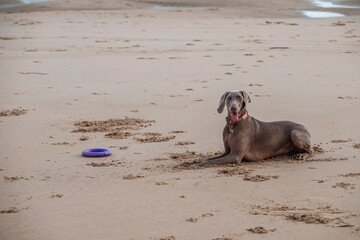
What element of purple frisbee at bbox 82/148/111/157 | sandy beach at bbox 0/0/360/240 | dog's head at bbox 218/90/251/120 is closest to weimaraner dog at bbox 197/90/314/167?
dog's head at bbox 218/90/251/120

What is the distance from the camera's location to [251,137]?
688cm

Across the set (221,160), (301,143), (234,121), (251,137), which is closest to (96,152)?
(221,160)

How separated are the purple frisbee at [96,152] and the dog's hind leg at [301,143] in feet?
6.84

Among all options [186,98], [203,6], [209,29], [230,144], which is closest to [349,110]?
[186,98]

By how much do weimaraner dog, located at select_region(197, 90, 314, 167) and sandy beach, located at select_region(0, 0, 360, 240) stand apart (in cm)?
13

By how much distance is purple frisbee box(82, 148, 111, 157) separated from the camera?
697 cm

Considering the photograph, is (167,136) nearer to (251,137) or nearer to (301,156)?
(251,137)

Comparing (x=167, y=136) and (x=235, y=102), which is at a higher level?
(x=235, y=102)

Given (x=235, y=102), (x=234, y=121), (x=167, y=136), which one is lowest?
(x=167, y=136)

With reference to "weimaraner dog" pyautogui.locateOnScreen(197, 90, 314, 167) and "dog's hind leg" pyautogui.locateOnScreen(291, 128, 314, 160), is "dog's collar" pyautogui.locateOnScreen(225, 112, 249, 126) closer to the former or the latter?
"weimaraner dog" pyautogui.locateOnScreen(197, 90, 314, 167)

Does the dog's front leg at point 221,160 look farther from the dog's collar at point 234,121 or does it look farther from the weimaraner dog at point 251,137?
the dog's collar at point 234,121

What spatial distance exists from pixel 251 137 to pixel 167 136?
144 centimetres

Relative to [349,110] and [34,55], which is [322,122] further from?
[34,55]

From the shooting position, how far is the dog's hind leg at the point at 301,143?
693 cm
